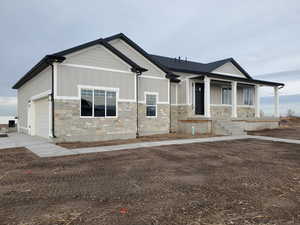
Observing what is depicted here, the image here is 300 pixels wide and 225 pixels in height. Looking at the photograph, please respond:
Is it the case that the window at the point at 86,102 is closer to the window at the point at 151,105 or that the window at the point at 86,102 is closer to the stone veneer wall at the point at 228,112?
the window at the point at 151,105

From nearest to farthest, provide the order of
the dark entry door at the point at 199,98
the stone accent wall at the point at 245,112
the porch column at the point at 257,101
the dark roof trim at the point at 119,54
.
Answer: the dark roof trim at the point at 119,54, the dark entry door at the point at 199,98, the porch column at the point at 257,101, the stone accent wall at the point at 245,112

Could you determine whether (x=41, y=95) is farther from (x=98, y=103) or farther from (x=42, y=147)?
(x=42, y=147)

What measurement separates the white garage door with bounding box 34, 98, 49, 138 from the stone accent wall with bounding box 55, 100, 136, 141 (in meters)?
2.42

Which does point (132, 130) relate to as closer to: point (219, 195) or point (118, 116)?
point (118, 116)

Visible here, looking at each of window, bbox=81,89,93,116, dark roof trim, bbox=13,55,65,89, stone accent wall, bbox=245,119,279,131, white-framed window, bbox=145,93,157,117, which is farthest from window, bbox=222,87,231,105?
dark roof trim, bbox=13,55,65,89

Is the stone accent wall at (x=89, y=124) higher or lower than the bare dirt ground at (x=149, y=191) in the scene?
higher

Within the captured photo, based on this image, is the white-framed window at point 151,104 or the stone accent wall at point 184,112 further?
the stone accent wall at point 184,112

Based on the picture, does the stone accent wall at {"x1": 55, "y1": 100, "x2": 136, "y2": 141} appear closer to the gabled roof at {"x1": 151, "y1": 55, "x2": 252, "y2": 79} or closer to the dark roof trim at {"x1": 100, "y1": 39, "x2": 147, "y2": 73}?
the dark roof trim at {"x1": 100, "y1": 39, "x2": 147, "y2": 73}

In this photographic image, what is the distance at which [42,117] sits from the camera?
13.1 m

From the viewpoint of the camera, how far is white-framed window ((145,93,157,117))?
14009 mm

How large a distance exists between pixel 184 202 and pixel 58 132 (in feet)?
29.4

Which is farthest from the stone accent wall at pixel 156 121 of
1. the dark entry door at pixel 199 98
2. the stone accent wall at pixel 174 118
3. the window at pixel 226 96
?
the window at pixel 226 96

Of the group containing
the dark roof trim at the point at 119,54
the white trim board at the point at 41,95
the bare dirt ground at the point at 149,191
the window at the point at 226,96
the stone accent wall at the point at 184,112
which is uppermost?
the dark roof trim at the point at 119,54

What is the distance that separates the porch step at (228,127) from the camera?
13844 millimetres
